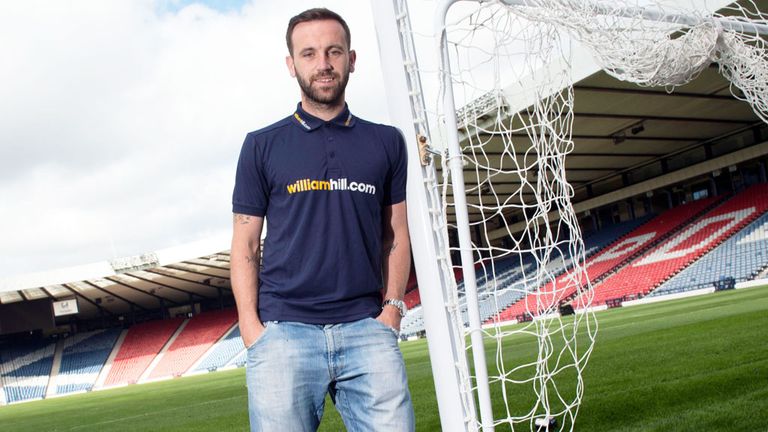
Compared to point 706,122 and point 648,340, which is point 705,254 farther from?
point 648,340

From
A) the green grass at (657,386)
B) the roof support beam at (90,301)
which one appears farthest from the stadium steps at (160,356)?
the green grass at (657,386)

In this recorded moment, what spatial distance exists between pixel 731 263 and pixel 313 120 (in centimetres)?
2251

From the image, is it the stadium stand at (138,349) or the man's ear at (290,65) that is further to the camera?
the stadium stand at (138,349)

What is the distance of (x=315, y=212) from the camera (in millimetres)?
2066

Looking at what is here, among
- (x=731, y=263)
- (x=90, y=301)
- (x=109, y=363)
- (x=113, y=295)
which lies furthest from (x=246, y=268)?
(x=109, y=363)

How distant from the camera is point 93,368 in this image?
39.5 m

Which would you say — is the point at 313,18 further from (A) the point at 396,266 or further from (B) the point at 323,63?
(A) the point at 396,266

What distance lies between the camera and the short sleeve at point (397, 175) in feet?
7.38

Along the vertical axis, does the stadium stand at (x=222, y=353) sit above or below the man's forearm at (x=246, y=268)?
below

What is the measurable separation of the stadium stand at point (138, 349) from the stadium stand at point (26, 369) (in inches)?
145

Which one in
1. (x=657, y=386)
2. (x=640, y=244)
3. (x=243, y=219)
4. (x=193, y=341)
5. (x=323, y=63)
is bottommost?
(x=193, y=341)

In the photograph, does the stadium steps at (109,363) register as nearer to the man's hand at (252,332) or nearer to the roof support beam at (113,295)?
the roof support beam at (113,295)

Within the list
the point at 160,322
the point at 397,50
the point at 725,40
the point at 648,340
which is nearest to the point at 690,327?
the point at 648,340

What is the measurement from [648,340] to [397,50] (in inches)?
345
